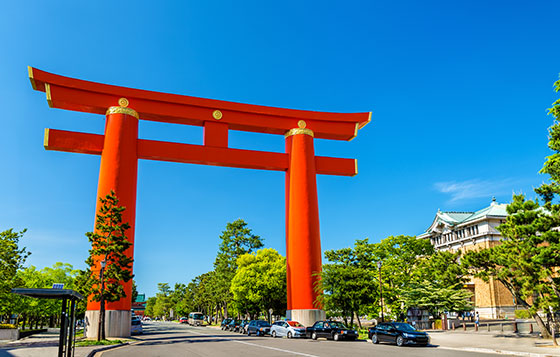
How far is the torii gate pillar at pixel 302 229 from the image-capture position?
3631 centimetres

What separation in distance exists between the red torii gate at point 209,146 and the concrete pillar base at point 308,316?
3.0 inches

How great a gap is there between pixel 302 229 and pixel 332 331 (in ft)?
31.8

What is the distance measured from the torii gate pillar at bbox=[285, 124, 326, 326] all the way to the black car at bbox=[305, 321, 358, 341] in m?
4.25

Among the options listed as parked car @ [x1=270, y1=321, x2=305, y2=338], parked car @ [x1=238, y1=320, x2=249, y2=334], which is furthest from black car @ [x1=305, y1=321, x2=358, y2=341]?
parked car @ [x1=238, y1=320, x2=249, y2=334]

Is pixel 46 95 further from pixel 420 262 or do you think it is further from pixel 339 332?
pixel 420 262

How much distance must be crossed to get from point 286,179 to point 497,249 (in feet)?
64.4

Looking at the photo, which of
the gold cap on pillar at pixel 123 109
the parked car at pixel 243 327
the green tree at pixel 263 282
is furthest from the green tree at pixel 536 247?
the green tree at pixel 263 282

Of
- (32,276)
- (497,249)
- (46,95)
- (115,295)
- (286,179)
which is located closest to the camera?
(497,249)

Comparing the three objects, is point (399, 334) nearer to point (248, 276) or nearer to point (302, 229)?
point (302, 229)

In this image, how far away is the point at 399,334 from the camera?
82.0 feet

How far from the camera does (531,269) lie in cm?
2353

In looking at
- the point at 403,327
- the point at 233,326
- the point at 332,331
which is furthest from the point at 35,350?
the point at 233,326

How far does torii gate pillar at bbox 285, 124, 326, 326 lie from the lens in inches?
1430

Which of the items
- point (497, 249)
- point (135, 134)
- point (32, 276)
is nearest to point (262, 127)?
point (135, 134)
